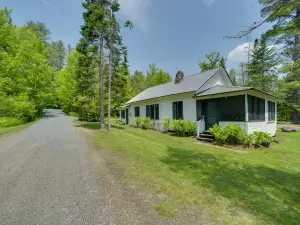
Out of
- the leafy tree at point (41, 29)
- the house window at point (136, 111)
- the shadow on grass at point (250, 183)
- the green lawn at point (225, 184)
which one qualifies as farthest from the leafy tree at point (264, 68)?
the leafy tree at point (41, 29)

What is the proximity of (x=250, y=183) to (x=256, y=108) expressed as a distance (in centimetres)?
749

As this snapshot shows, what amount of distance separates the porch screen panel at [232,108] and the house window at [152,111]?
6.13m

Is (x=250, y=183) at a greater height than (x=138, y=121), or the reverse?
(x=138, y=121)

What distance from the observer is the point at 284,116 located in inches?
1069

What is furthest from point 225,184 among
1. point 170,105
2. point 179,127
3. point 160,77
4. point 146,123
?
point 160,77

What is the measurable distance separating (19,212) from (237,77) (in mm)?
44838

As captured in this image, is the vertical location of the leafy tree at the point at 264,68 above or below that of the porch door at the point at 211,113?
above

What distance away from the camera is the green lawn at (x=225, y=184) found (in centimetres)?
273

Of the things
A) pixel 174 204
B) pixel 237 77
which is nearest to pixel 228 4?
pixel 174 204

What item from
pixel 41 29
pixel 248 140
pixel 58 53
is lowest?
pixel 248 140

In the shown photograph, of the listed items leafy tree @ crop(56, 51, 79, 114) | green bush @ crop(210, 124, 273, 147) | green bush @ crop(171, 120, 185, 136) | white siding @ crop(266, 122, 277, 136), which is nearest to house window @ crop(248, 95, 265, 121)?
white siding @ crop(266, 122, 277, 136)

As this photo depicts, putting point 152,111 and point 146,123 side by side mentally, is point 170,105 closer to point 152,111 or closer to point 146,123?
point 152,111

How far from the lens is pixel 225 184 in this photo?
12.5ft

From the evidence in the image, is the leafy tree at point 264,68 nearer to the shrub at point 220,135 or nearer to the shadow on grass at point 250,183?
the shrub at point 220,135
